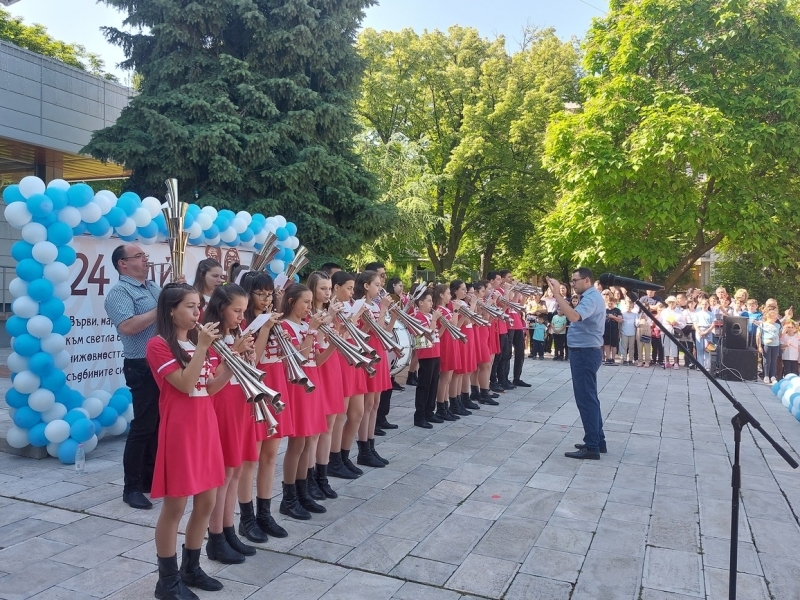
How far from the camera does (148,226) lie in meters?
7.18

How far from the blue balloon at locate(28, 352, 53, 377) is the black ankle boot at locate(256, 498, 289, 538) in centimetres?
279

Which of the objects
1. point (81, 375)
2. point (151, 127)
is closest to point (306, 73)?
point (151, 127)

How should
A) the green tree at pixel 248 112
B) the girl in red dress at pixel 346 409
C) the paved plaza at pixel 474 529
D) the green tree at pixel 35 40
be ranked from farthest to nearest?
1. the green tree at pixel 35 40
2. the green tree at pixel 248 112
3. the girl in red dress at pixel 346 409
4. the paved plaza at pixel 474 529

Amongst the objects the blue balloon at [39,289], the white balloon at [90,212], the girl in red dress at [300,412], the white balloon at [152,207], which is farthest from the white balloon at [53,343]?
the girl in red dress at [300,412]

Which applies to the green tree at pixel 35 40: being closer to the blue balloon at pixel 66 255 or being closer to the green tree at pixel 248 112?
the green tree at pixel 248 112

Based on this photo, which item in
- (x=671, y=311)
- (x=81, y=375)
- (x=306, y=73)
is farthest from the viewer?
(x=671, y=311)

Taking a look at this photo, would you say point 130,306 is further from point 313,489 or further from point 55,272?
point 313,489

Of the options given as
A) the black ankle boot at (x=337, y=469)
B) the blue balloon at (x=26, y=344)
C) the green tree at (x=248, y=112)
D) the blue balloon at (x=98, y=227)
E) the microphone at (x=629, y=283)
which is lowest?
the black ankle boot at (x=337, y=469)

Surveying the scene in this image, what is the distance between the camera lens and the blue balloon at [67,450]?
6.22 m

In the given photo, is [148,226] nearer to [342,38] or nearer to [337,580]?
[337,580]

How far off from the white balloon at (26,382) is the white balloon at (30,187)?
5.31 feet

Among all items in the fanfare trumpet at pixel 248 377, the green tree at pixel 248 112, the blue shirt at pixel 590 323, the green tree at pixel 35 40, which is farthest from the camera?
the green tree at pixel 35 40

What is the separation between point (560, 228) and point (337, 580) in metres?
19.5

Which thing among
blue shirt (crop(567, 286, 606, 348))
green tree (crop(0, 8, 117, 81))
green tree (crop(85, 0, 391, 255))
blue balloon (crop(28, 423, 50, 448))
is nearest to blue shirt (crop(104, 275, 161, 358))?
blue balloon (crop(28, 423, 50, 448))
